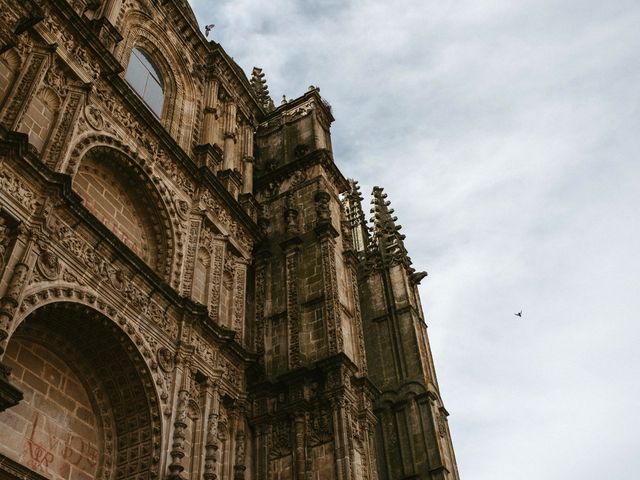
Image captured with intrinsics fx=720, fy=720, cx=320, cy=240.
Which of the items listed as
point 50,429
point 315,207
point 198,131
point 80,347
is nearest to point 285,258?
point 315,207

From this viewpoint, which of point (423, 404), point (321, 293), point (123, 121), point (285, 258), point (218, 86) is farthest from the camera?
point (423, 404)

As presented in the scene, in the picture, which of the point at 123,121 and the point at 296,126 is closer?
the point at 123,121

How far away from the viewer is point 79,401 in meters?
11.3

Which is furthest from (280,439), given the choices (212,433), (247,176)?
(247,176)

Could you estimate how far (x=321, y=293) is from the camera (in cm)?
1577

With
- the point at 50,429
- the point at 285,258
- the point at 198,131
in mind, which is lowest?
the point at 50,429

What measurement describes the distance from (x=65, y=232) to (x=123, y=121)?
3.68m

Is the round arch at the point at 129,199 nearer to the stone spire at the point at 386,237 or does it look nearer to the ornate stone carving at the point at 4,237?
the ornate stone carving at the point at 4,237

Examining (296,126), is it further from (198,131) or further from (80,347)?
(80,347)

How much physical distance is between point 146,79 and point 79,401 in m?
8.38

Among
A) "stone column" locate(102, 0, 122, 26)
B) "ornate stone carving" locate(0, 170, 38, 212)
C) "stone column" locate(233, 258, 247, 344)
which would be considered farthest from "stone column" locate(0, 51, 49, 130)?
"stone column" locate(233, 258, 247, 344)

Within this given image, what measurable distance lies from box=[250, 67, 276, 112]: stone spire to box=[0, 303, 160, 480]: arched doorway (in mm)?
14585

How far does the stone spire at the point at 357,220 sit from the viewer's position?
28266mm

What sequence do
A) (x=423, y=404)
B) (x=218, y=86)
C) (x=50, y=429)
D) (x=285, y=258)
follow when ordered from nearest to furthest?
(x=50, y=429) < (x=285, y=258) < (x=218, y=86) < (x=423, y=404)
